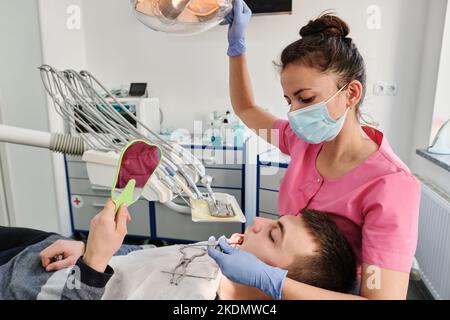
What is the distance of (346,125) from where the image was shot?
3.12ft

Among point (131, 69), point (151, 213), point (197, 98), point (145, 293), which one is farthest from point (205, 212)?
point (131, 69)

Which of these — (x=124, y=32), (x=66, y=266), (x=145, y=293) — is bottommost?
(x=145, y=293)

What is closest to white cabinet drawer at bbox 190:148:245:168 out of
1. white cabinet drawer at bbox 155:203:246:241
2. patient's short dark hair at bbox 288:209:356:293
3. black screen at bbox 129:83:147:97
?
white cabinet drawer at bbox 155:203:246:241

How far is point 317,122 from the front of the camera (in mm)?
928

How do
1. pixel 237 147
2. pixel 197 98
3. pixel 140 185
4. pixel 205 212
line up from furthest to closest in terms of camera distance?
pixel 197 98 < pixel 237 147 < pixel 205 212 < pixel 140 185

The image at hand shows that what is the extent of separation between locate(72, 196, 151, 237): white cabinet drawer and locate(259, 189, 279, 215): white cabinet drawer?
908mm

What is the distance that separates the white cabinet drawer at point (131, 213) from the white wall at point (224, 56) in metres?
0.82

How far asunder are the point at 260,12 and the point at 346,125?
180 centimetres

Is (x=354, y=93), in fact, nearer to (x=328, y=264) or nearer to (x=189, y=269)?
(x=328, y=264)

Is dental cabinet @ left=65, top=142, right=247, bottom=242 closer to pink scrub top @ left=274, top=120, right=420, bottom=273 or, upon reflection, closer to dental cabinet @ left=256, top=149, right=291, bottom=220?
dental cabinet @ left=256, top=149, right=291, bottom=220

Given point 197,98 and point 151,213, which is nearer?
point 151,213

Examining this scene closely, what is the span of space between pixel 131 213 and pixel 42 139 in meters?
1.89

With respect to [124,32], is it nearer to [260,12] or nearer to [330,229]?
[260,12]

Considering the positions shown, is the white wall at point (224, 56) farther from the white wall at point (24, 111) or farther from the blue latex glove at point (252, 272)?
the blue latex glove at point (252, 272)
